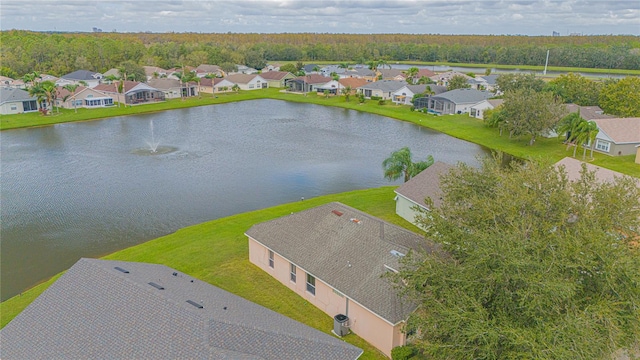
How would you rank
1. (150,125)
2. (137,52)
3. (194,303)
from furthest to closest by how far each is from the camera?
1. (137,52)
2. (150,125)
3. (194,303)

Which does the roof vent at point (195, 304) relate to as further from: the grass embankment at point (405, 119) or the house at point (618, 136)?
the house at point (618, 136)

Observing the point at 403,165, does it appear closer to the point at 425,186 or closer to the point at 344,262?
the point at 425,186

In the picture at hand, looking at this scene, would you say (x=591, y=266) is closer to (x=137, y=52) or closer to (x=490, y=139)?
(x=490, y=139)

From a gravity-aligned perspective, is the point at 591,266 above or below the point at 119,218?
above

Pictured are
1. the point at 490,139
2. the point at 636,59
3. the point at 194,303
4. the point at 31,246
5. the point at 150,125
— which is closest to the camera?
the point at 194,303

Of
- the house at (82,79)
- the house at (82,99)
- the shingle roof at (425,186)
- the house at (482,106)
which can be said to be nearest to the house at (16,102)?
the house at (82,99)

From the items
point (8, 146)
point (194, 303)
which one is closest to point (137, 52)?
point (8, 146)

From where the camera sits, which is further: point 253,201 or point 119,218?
point 253,201
